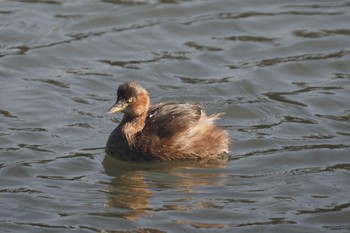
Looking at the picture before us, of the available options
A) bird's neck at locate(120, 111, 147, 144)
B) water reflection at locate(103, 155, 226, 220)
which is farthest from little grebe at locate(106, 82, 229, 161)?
water reflection at locate(103, 155, 226, 220)

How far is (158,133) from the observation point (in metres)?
10.8

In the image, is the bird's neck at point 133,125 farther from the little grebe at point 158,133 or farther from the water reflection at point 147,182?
the water reflection at point 147,182

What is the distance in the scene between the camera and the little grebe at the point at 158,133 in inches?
420

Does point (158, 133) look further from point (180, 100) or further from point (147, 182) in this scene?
point (180, 100)

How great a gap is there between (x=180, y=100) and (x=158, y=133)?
1.33 meters

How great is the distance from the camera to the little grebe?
35.0 feet

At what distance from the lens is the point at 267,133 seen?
436 inches

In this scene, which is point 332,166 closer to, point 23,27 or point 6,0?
point 23,27

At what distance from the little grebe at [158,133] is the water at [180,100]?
0.51 feet

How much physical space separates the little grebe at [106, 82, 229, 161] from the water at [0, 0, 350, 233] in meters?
0.16

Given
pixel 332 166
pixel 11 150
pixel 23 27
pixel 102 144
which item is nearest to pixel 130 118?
pixel 102 144

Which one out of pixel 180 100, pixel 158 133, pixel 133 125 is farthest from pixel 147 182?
pixel 180 100

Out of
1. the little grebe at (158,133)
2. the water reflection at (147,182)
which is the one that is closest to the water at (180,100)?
the water reflection at (147,182)

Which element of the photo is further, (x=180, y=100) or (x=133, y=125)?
(x=180, y=100)
